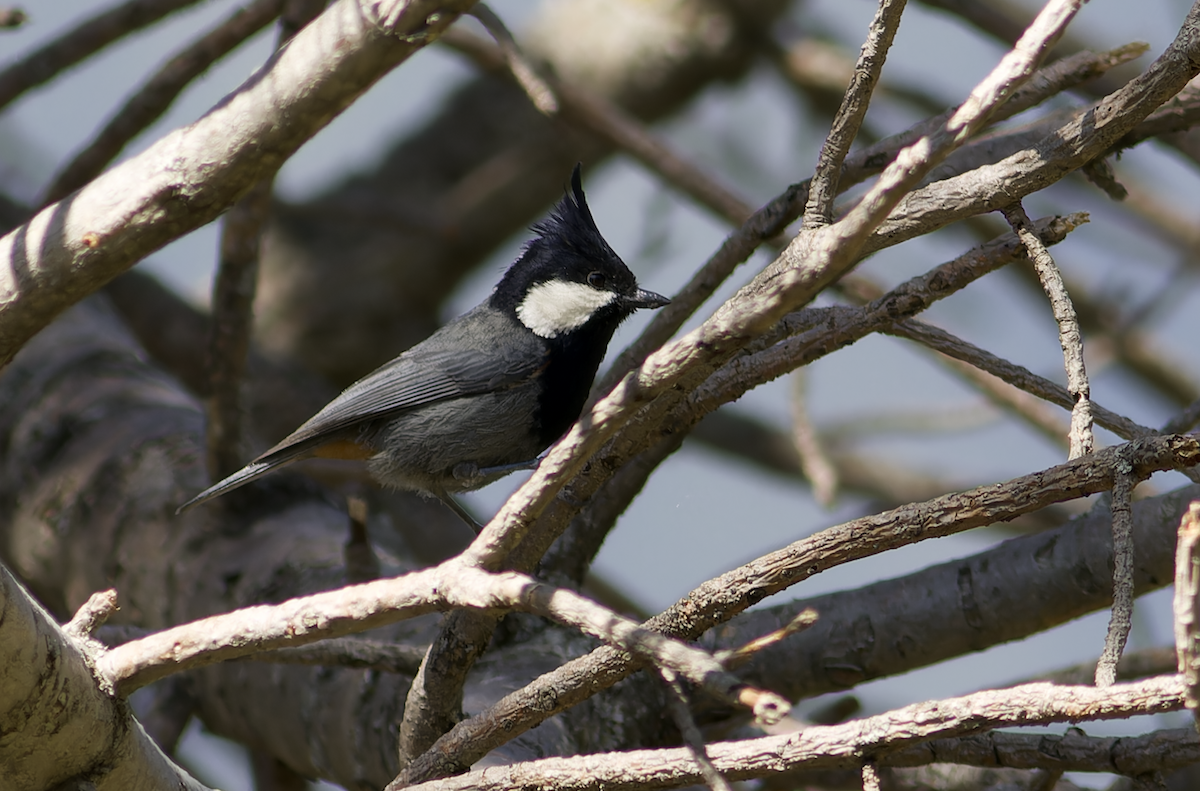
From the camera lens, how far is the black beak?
12.3 ft

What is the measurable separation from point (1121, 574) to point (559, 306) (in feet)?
7.89

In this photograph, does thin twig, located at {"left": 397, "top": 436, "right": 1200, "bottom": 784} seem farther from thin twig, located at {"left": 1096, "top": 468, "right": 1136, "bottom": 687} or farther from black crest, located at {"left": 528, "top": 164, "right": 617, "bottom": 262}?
black crest, located at {"left": 528, "top": 164, "right": 617, "bottom": 262}

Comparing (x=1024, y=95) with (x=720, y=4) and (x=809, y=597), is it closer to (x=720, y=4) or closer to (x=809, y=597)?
(x=809, y=597)

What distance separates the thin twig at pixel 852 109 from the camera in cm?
186

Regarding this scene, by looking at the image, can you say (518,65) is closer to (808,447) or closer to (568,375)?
(568,375)

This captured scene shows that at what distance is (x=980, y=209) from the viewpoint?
78.4 inches

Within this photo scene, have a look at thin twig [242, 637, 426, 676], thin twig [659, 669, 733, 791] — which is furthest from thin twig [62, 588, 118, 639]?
thin twig [659, 669, 733, 791]

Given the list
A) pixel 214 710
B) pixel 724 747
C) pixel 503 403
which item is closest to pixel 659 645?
pixel 724 747

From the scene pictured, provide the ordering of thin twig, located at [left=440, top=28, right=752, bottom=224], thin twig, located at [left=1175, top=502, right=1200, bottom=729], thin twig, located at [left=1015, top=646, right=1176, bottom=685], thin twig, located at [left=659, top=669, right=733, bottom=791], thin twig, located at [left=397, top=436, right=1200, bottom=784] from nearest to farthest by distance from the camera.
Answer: thin twig, located at [left=1175, top=502, right=1200, bottom=729], thin twig, located at [left=659, top=669, right=733, bottom=791], thin twig, located at [left=397, top=436, right=1200, bottom=784], thin twig, located at [left=1015, top=646, right=1176, bottom=685], thin twig, located at [left=440, top=28, right=752, bottom=224]

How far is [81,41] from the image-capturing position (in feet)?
12.3

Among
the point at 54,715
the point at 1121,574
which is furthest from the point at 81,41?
the point at 1121,574

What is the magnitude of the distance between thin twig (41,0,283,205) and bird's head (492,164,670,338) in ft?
3.73

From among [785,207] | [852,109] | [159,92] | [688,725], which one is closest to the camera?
[688,725]

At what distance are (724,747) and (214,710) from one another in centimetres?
228
